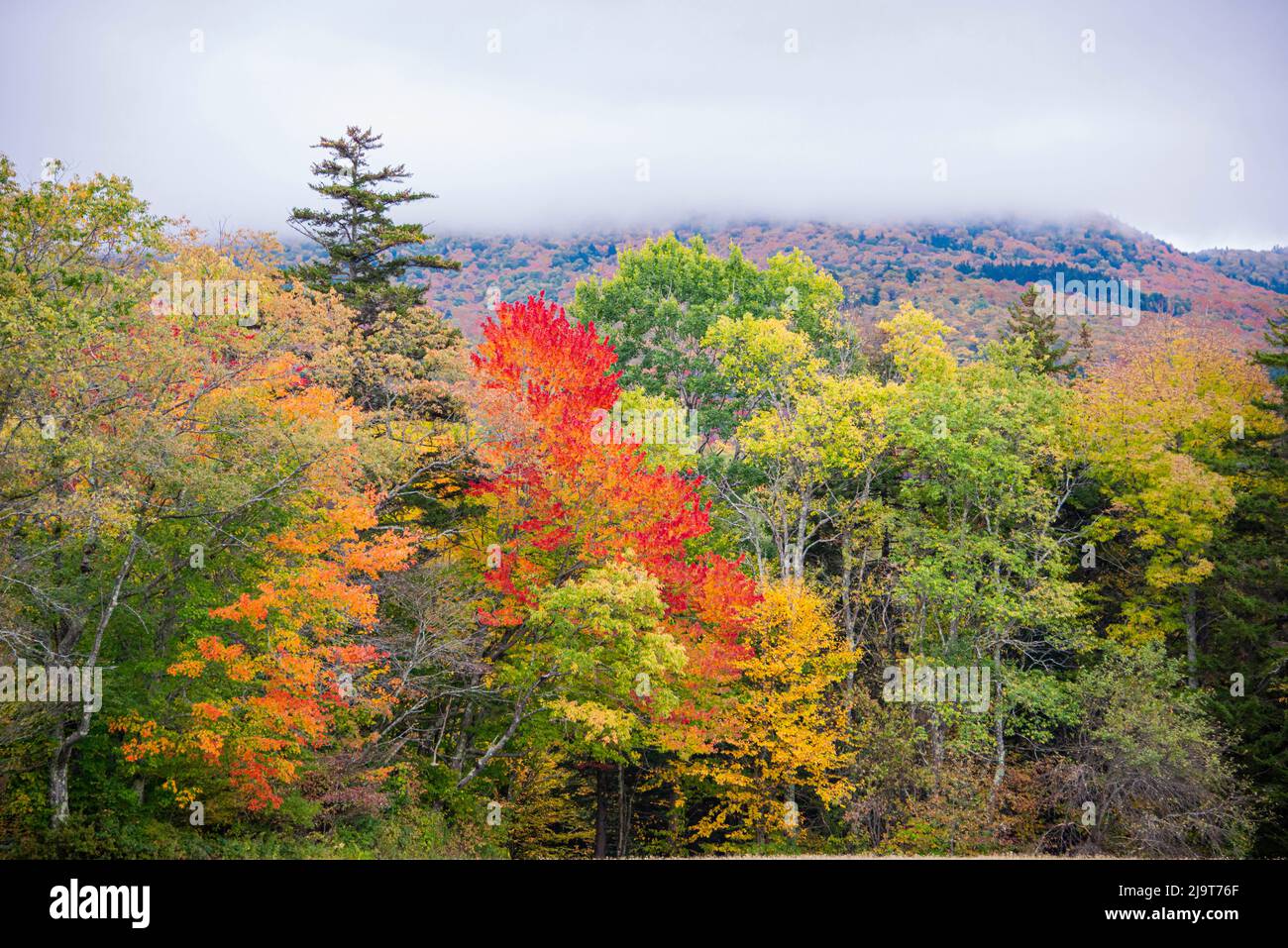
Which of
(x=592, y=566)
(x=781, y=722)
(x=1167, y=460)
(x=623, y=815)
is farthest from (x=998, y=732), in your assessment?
(x=592, y=566)

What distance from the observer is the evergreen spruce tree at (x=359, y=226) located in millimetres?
29297

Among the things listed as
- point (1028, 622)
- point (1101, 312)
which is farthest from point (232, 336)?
point (1101, 312)

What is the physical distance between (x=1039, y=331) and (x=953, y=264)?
47557 millimetres

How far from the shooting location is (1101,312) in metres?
63.2

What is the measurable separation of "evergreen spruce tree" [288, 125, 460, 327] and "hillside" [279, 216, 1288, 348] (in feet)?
113

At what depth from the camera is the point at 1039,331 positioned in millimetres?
44906

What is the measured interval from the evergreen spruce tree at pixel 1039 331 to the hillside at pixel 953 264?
12.9m

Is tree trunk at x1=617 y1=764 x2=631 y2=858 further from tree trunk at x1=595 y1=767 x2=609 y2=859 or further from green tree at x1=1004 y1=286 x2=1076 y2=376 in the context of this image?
green tree at x1=1004 y1=286 x2=1076 y2=376

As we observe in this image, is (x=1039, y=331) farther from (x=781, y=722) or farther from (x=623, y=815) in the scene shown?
(x=623, y=815)

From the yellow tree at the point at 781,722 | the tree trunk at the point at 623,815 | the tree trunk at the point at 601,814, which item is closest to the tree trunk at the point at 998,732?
the yellow tree at the point at 781,722

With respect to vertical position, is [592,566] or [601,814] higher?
[592,566]

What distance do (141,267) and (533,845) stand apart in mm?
19821
